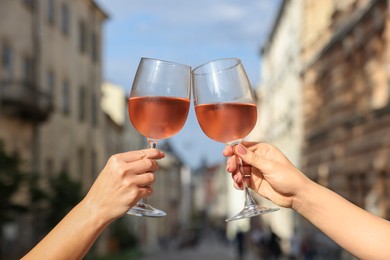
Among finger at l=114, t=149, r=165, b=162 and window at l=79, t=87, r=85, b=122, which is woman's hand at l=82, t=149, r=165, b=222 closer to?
finger at l=114, t=149, r=165, b=162

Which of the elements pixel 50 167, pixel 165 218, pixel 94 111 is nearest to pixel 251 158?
pixel 50 167

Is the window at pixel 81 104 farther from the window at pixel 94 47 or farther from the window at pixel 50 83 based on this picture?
the window at pixel 50 83

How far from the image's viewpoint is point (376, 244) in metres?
2.01

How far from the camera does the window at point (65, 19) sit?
25.4 meters

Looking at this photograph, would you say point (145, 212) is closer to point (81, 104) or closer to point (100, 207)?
point (100, 207)

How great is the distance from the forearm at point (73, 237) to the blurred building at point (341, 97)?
1369 centimetres

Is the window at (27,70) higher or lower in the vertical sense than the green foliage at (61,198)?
higher

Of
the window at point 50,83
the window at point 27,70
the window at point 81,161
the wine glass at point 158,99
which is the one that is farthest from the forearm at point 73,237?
the window at point 81,161

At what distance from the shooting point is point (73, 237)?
1.92m

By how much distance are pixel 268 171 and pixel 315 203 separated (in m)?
0.19

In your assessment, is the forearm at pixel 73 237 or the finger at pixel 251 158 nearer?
the forearm at pixel 73 237

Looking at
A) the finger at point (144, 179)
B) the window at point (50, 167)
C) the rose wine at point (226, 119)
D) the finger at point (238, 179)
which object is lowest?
the window at point (50, 167)

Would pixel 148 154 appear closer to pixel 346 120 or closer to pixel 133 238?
pixel 346 120

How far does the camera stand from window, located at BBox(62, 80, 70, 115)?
25.4m
